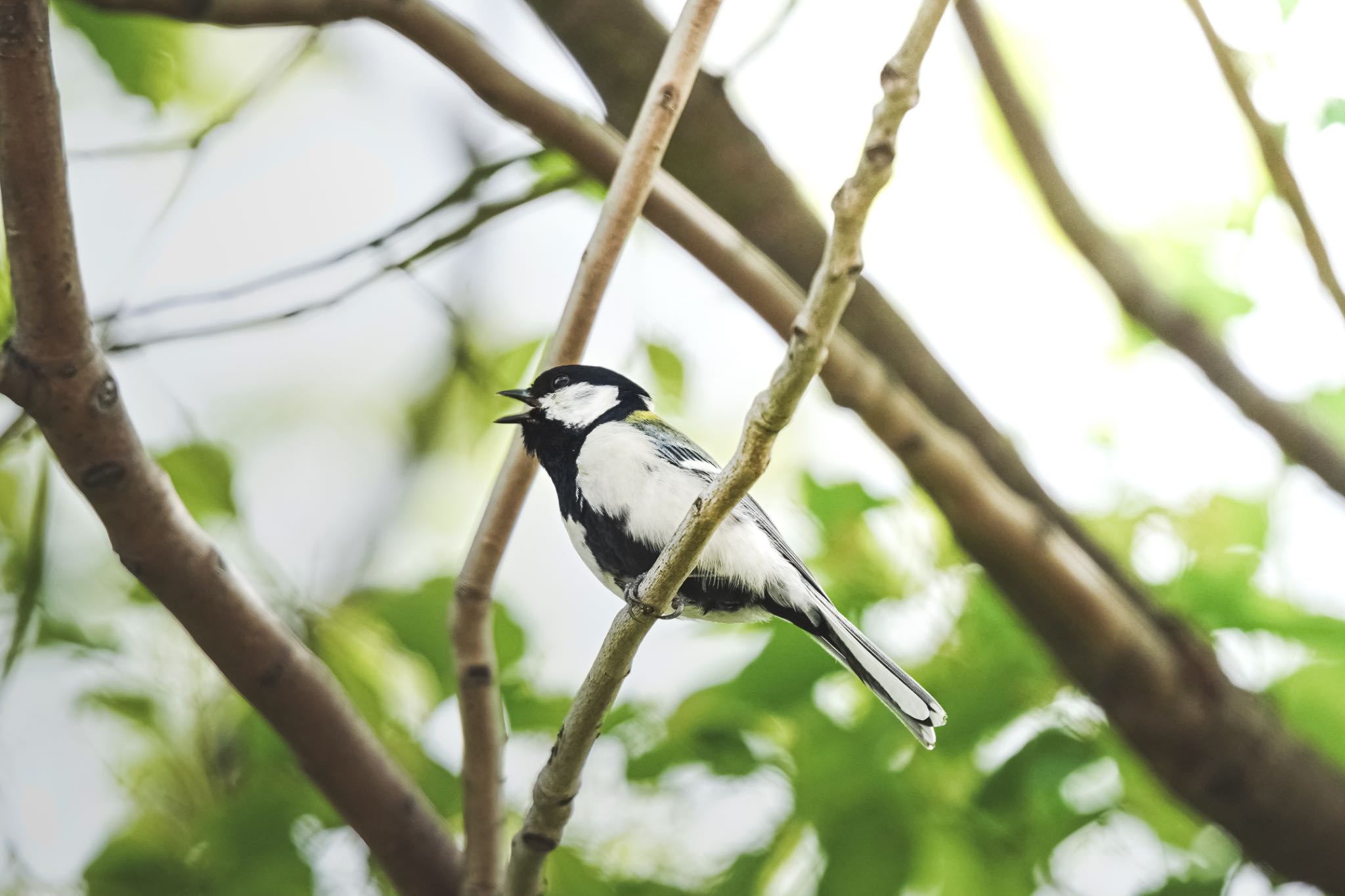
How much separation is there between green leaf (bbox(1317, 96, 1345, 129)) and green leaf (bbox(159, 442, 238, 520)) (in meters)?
1.09

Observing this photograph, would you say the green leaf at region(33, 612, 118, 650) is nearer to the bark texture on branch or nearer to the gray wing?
the gray wing

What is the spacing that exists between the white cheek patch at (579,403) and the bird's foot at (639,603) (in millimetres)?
203

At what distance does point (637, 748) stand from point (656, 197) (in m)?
0.51

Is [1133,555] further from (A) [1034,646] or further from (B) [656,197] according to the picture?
(B) [656,197]

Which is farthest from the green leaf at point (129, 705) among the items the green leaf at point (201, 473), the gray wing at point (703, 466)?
the gray wing at point (703, 466)

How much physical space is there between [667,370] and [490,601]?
0.28m

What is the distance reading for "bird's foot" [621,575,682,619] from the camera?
688 millimetres

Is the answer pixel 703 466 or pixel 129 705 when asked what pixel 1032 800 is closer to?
pixel 703 466

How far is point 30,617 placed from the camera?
3.81 feet

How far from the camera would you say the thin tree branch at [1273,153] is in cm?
108

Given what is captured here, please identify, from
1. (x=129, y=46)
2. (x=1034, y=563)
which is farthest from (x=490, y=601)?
(x=129, y=46)

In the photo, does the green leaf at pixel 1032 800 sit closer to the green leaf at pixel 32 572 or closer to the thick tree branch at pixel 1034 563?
the thick tree branch at pixel 1034 563

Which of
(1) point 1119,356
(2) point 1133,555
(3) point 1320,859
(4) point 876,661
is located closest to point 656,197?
(4) point 876,661

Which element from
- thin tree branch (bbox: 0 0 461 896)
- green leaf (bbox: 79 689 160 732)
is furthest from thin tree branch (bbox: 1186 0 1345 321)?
green leaf (bbox: 79 689 160 732)
